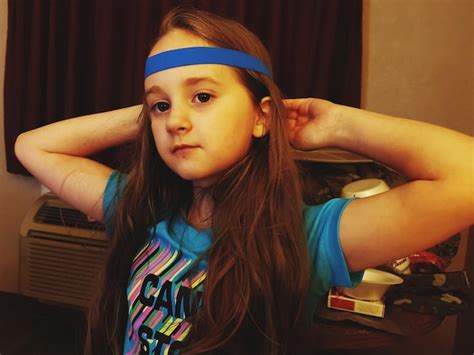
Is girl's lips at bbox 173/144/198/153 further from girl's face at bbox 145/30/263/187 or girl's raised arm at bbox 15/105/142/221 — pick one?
girl's raised arm at bbox 15/105/142/221

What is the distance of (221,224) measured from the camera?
2.35 ft

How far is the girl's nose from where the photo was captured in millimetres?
646

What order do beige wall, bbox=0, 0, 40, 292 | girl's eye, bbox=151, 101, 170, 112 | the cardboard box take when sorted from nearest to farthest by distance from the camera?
1. girl's eye, bbox=151, 101, 170, 112
2. the cardboard box
3. beige wall, bbox=0, 0, 40, 292

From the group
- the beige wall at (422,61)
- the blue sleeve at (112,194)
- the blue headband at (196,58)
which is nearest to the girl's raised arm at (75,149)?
the blue sleeve at (112,194)

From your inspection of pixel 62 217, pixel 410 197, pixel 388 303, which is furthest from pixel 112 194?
pixel 62 217

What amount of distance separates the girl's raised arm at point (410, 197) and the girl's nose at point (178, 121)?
0.28 metres

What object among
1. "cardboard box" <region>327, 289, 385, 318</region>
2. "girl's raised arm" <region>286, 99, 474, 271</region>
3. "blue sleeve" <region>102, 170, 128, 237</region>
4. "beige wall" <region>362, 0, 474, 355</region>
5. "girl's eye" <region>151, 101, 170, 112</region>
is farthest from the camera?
"beige wall" <region>362, 0, 474, 355</region>

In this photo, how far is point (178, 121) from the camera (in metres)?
0.65

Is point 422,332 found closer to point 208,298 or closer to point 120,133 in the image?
point 208,298

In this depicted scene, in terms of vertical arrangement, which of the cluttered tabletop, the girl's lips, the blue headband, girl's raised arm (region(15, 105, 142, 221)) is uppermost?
the blue headband

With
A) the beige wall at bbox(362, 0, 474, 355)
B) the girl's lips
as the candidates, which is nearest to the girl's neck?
the girl's lips

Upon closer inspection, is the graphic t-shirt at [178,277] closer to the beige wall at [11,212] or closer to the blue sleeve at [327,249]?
the blue sleeve at [327,249]

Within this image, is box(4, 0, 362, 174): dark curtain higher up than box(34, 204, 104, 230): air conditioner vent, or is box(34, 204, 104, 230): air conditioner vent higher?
box(4, 0, 362, 174): dark curtain

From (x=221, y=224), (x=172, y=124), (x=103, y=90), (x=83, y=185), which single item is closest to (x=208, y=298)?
(x=221, y=224)
